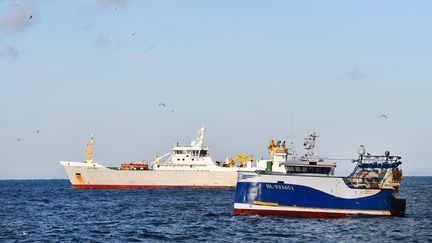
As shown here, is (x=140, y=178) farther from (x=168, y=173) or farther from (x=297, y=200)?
(x=297, y=200)

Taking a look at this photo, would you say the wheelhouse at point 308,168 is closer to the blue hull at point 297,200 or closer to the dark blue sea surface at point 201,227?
the blue hull at point 297,200

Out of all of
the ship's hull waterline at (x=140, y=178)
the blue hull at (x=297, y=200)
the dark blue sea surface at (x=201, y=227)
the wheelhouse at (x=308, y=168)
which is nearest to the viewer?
the dark blue sea surface at (x=201, y=227)

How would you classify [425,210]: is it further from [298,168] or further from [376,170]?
[298,168]

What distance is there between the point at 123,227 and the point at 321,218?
15795 mm

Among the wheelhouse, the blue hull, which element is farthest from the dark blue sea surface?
the wheelhouse

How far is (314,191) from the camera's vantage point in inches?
2056

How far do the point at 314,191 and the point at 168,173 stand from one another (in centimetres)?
7383

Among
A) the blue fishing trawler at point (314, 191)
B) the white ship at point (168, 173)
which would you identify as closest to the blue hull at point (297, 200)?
the blue fishing trawler at point (314, 191)

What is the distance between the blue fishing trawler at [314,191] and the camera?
2056 inches

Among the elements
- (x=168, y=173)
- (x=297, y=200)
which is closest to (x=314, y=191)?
(x=297, y=200)

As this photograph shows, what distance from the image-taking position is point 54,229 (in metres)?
48.9

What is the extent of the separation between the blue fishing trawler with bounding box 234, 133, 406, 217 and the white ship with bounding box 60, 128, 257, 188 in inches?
2718

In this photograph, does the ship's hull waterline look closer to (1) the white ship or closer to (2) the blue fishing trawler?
(1) the white ship

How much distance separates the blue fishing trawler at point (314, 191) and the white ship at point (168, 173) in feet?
227
